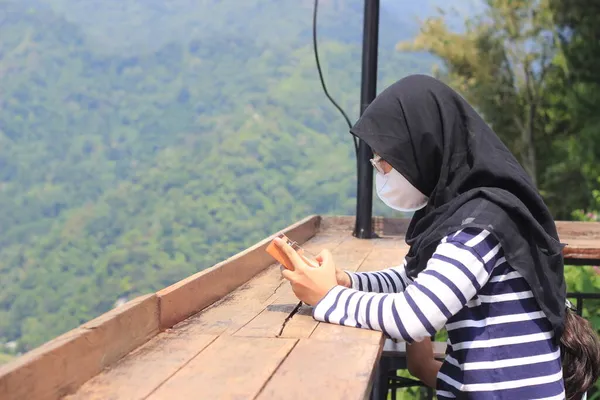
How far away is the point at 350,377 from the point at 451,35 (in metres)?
12.6

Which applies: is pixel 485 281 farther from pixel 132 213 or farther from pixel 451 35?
pixel 132 213

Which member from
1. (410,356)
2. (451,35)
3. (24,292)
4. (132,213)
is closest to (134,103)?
(132,213)

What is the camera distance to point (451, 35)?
1285cm

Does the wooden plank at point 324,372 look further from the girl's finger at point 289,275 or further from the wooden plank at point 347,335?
the girl's finger at point 289,275

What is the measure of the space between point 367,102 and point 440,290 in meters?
1.49

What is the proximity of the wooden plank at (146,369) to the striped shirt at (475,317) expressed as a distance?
11.3 inches

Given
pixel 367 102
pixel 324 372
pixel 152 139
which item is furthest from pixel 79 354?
pixel 152 139

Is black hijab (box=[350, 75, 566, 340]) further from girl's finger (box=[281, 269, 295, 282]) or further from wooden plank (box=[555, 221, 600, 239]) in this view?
wooden plank (box=[555, 221, 600, 239])

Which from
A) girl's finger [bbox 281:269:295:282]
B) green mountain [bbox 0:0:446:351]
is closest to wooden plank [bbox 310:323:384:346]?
girl's finger [bbox 281:269:295:282]

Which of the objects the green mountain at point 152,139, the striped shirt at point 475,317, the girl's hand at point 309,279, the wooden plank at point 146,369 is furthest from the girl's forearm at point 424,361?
the green mountain at point 152,139

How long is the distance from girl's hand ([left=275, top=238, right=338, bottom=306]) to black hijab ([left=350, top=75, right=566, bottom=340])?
182 mm

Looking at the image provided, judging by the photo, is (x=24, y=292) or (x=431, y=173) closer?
(x=431, y=173)

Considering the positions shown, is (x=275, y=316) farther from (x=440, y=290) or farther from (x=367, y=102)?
(x=367, y=102)

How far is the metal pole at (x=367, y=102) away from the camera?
2650mm
